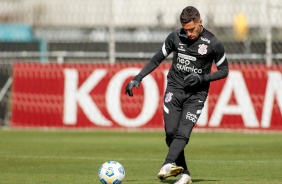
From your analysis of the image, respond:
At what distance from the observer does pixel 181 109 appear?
36.4 feet

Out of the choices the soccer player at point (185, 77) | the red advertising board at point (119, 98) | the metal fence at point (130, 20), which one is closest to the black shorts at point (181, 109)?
the soccer player at point (185, 77)

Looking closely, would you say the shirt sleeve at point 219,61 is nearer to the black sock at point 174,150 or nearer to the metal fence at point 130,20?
the black sock at point 174,150

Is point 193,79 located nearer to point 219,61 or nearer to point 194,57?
point 194,57

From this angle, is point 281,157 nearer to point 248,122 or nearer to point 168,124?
point 168,124

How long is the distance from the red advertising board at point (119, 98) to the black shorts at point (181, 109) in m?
8.83

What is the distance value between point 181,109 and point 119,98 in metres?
9.51

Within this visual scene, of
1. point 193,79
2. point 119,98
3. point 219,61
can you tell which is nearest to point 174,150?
point 193,79

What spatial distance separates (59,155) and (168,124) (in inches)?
178

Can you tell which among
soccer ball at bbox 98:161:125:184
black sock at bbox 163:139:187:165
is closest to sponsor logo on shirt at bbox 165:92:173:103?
black sock at bbox 163:139:187:165

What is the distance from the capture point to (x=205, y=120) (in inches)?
789

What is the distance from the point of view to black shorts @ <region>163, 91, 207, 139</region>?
11.0m

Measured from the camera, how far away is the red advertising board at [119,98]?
19797mm

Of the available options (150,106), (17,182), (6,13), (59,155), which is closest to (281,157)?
(59,155)

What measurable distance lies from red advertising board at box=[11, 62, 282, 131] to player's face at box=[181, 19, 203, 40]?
912 centimetres
